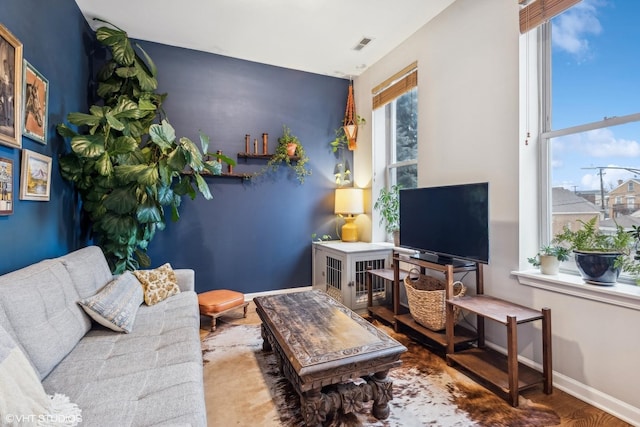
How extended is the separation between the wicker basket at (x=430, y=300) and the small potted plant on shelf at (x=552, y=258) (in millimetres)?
579

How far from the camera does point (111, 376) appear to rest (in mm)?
1412

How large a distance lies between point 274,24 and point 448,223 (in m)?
2.56

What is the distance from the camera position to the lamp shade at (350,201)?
400cm

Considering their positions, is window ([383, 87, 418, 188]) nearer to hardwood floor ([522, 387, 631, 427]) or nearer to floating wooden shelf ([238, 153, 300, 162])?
floating wooden shelf ([238, 153, 300, 162])

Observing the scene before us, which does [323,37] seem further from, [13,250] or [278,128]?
A: [13,250]

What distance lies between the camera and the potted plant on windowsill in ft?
5.81

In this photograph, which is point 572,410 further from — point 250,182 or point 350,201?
point 250,182

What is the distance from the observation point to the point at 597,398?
1.82 meters

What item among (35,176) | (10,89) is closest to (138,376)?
(35,176)

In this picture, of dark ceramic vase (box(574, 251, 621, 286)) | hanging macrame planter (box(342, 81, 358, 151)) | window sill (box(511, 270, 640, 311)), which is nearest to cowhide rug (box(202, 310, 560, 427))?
window sill (box(511, 270, 640, 311))

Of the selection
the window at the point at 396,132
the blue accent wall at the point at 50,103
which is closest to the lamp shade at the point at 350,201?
the window at the point at 396,132

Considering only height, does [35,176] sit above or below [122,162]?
below

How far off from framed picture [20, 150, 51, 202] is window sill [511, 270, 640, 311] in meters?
3.31

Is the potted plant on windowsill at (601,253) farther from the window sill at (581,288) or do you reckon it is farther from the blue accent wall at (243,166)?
the blue accent wall at (243,166)
